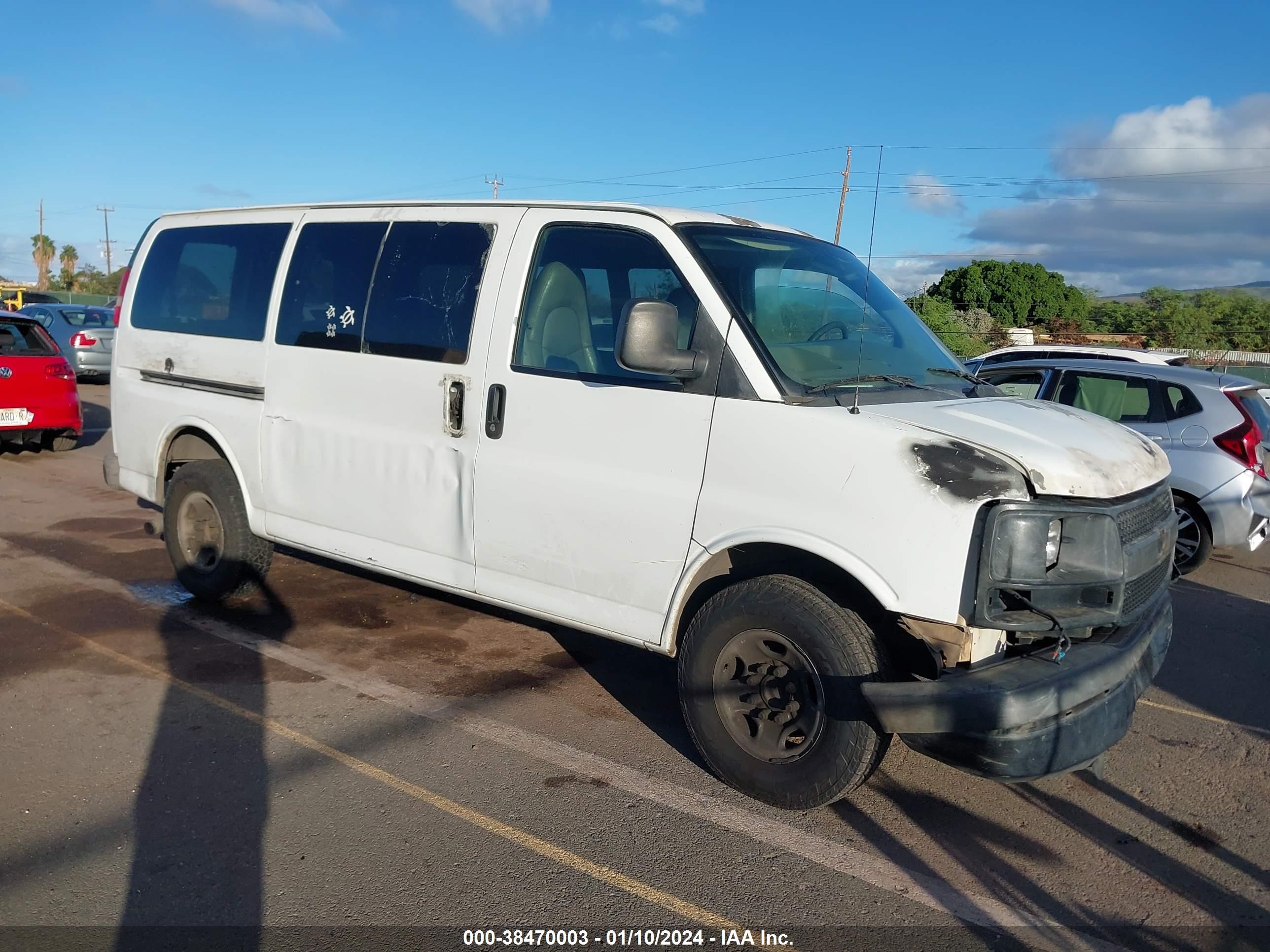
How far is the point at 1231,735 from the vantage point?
194 inches

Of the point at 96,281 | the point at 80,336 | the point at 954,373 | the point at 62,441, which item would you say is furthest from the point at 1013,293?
the point at 96,281

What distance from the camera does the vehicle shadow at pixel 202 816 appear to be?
10.3ft

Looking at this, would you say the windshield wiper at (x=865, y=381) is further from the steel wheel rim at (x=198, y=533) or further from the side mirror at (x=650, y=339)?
the steel wheel rim at (x=198, y=533)

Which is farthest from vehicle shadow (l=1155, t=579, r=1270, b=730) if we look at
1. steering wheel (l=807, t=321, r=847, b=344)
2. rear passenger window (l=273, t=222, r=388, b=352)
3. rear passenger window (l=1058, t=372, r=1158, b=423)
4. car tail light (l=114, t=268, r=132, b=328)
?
car tail light (l=114, t=268, r=132, b=328)

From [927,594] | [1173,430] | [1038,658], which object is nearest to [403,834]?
[927,594]

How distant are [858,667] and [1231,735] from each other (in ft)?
8.23

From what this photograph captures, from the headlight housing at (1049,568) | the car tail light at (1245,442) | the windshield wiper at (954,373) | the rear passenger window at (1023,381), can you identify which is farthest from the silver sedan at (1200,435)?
the headlight housing at (1049,568)

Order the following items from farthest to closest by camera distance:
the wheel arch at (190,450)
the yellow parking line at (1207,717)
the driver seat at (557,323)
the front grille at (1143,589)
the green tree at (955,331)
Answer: the green tree at (955,331) → the wheel arch at (190,450) → the yellow parking line at (1207,717) → the driver seat at (557,323) → the front grille at (1143,589)

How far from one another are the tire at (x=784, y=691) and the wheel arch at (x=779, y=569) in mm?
87

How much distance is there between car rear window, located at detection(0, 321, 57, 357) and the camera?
11477 mm

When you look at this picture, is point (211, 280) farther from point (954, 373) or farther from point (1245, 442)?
point (1245, 442)

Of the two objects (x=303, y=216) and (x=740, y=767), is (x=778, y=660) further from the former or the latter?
(x=303, y=216)

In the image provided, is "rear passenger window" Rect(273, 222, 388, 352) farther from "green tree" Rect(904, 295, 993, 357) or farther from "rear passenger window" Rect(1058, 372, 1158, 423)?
"green tree" Rect(904, 295, 993, 357)

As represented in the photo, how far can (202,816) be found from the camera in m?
3.77
